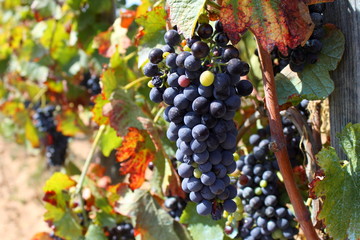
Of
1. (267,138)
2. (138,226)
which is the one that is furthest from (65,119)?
(267,138)

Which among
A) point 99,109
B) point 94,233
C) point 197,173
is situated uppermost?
point 197,173

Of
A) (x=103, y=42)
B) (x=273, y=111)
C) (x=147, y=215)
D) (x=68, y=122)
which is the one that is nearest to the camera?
(x=273, y=111)

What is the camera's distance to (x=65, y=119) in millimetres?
2676

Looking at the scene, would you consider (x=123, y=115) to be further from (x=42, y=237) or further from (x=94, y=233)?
(x=42, y=237)

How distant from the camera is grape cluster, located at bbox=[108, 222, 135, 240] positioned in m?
1.78

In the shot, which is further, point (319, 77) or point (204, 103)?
point (319, 77)

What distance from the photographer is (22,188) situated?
208 inches

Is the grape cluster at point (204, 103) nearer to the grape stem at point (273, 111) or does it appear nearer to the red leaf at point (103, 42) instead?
the grape stem at point (273, 111)

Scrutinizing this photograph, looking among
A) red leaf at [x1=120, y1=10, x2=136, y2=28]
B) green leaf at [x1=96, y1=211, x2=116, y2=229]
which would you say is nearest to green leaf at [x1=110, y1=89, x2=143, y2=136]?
red leaf at [x1=120, y1=10, x2=136, y2=28]

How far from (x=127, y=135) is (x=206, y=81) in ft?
2.04

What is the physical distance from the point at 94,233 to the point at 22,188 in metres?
4.05

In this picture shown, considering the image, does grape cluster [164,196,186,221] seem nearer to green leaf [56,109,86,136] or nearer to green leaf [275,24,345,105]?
green leaf [275,24,345,105]

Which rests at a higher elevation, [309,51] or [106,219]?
[309,51]

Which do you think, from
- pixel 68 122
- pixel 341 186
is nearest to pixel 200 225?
pixel 341 186
